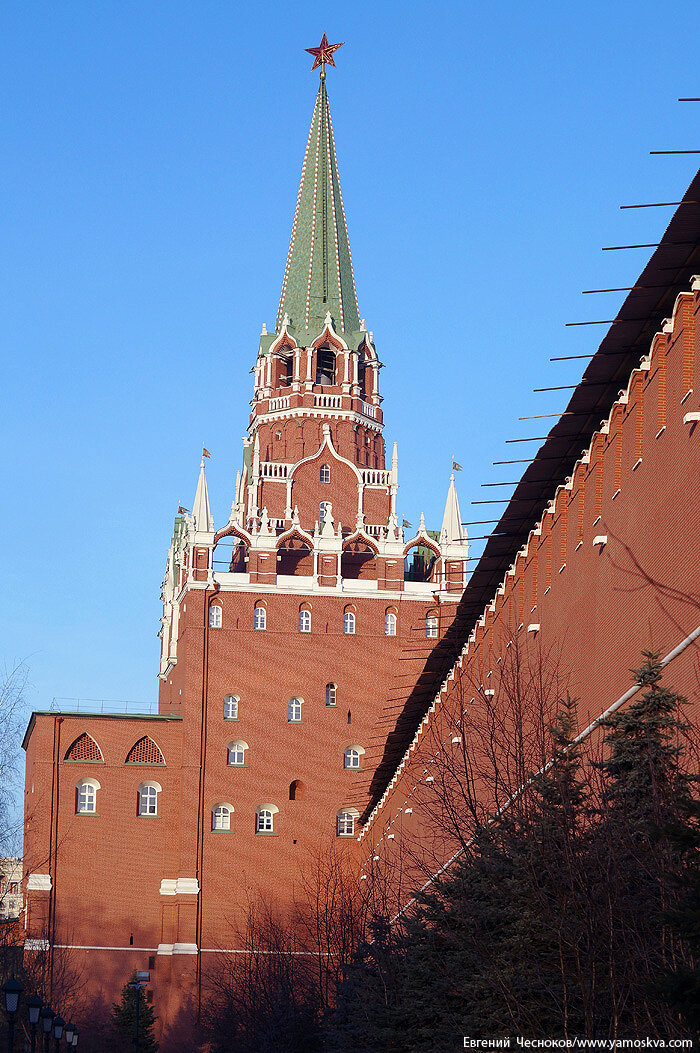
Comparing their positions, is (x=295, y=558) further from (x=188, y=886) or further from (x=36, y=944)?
(x=36, y=944)

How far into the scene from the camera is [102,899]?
59.3m

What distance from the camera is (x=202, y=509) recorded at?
62.4 metres

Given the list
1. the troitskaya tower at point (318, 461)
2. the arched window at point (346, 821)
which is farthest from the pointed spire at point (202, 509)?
the arched window at point (346, 821)

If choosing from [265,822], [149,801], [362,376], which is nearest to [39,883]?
[149,801]

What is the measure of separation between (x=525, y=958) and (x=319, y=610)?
4536 cm

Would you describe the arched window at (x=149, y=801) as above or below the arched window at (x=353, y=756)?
below

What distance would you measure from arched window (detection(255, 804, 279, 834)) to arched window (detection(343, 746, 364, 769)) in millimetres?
3228

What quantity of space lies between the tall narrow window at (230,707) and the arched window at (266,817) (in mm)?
3375

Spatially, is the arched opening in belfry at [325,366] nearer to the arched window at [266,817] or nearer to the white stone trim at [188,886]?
the arched window at [266,817]

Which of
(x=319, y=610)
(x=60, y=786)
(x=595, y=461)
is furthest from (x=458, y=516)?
(x=595, y=461)

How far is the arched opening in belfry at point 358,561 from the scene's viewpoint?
64.7 meters

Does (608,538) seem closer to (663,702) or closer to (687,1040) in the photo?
(663,702)

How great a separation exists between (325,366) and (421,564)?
31.1 ft

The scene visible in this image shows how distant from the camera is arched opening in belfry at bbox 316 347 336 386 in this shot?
6931 cm
